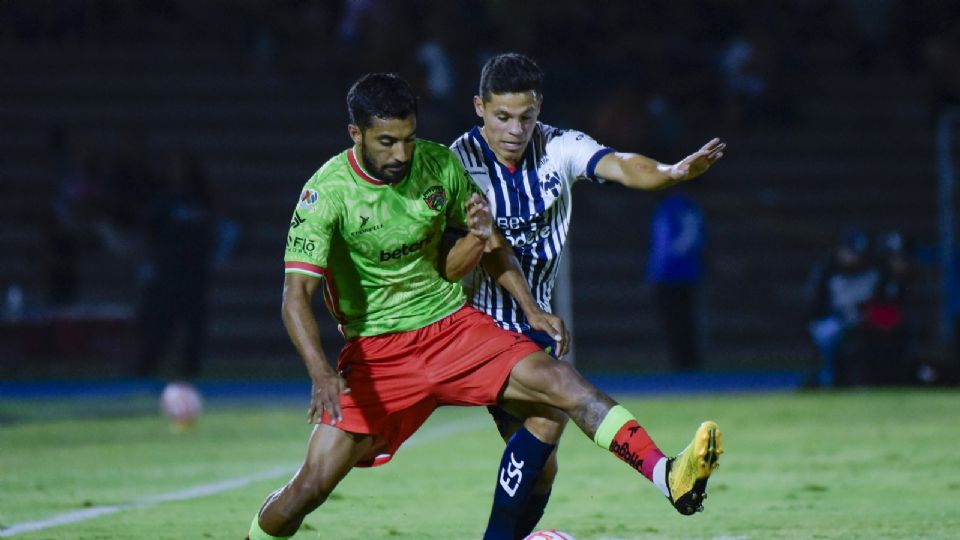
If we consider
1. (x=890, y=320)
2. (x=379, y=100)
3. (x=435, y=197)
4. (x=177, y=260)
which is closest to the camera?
(x=379, y=100)

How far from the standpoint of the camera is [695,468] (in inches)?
215

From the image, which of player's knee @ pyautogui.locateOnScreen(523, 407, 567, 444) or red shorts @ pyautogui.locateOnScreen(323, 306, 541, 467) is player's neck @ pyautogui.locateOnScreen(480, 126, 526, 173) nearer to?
red shorts @ pyautogui.locateOnScreen(323, 306, 541, 467)

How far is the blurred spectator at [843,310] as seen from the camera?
50.5 ft

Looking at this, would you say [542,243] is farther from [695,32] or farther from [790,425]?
[695,32]

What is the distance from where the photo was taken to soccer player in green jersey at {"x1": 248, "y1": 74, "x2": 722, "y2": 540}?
5.83 metres

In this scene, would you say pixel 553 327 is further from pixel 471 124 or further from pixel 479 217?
pixel 471 124

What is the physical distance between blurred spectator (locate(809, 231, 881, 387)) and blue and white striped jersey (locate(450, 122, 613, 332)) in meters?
9.28

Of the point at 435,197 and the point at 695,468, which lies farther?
the point at 435,197

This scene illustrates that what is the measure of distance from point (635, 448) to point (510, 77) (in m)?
1.71

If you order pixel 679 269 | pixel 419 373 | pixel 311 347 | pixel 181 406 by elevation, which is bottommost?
pixel 181 406

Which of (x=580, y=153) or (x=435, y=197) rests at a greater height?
(x=580, y=153)

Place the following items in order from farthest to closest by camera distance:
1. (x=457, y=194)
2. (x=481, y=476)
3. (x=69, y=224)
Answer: (x=69, y=224) → (x=481, y=476) → (x=457, y=194)

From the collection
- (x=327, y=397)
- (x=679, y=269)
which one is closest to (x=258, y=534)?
(x=327, y=397)

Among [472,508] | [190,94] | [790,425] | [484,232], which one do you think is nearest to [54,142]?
[190,94]
